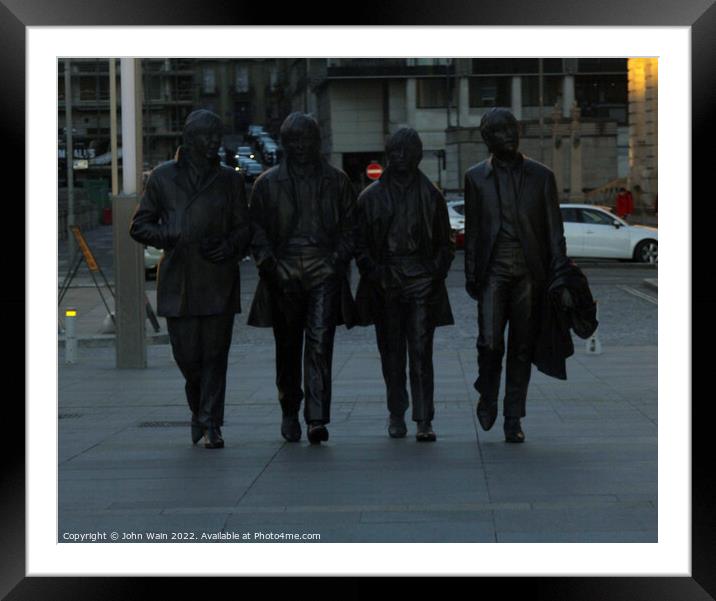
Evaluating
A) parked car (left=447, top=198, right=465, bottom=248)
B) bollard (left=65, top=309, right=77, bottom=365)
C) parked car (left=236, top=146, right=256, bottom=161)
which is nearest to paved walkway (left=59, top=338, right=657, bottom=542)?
bollard (left=65, top=309, right=77, bottom=365)

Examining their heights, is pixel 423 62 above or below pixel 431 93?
above

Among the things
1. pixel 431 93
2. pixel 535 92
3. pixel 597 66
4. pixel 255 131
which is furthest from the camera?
pixel 255 131

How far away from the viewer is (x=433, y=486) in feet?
25.7

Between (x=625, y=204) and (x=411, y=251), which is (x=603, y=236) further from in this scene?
(x=411, y=251)

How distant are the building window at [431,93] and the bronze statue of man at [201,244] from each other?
2270 inches

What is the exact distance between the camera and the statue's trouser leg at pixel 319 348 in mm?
9359

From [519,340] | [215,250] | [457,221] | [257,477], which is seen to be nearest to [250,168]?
[457,221]

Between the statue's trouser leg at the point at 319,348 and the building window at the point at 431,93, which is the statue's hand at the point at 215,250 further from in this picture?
the building window at the point at 431,93

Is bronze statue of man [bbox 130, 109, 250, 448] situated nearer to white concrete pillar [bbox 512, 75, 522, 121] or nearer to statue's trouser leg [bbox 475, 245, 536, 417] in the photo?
statue's trouser leg [bbox 475, 245, 536, 417]

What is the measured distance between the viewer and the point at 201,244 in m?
9.22

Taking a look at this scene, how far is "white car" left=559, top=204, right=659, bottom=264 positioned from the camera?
33125mm

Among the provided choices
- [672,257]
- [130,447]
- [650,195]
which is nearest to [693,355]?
[672,257]

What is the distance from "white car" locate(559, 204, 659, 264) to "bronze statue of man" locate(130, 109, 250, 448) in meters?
24.3

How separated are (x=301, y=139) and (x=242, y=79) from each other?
78652 mm
